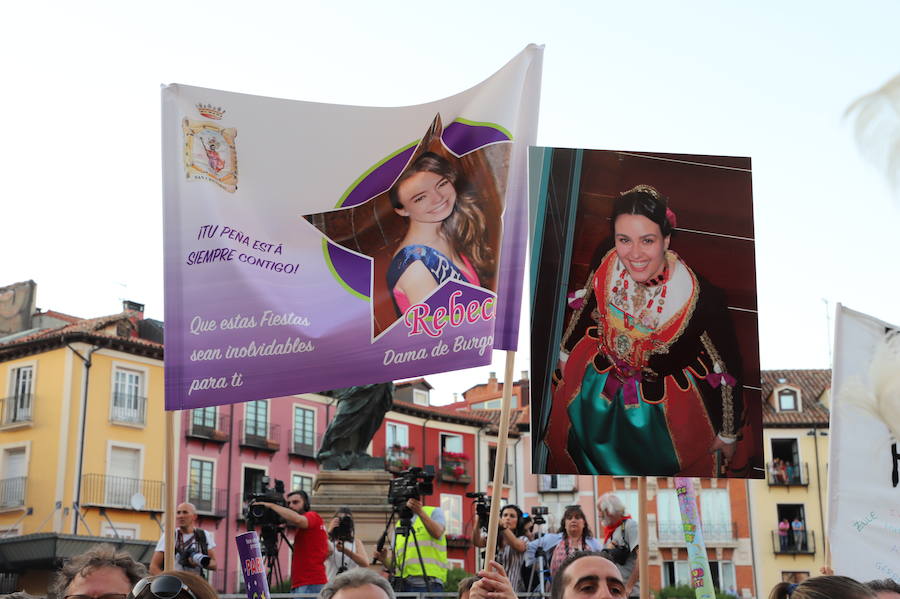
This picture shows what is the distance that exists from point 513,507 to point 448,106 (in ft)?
11.3

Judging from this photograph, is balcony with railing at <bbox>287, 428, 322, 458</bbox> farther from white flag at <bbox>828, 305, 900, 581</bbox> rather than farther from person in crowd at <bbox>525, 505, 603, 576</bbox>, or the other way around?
white flag at <bbox>828, 305, 900, 581</bbox>

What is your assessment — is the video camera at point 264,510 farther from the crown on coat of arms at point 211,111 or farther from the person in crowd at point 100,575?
the person in crowd at point 100,575

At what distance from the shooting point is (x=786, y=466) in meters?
55.6

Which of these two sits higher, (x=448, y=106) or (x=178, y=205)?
(x=448, y=106)

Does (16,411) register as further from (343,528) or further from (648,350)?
(648,350)

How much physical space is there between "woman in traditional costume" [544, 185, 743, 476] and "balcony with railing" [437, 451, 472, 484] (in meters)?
46.7

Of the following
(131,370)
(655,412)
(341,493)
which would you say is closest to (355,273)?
(655,412)

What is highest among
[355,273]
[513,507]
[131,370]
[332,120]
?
[131,370]

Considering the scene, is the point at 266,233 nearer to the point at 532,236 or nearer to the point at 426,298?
the point at 426,298

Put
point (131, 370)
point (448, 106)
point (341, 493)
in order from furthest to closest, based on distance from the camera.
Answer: point (131, 370) < point (341, 493) < point (448, 106)

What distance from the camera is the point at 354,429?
12.7 metres

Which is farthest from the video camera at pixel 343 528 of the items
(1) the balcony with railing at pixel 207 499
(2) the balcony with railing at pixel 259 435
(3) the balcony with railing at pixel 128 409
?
(2) the balcony with railing at pixel 259 435

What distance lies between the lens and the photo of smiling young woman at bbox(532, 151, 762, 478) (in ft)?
20.3

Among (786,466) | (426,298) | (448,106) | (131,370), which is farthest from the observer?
(786,466)
